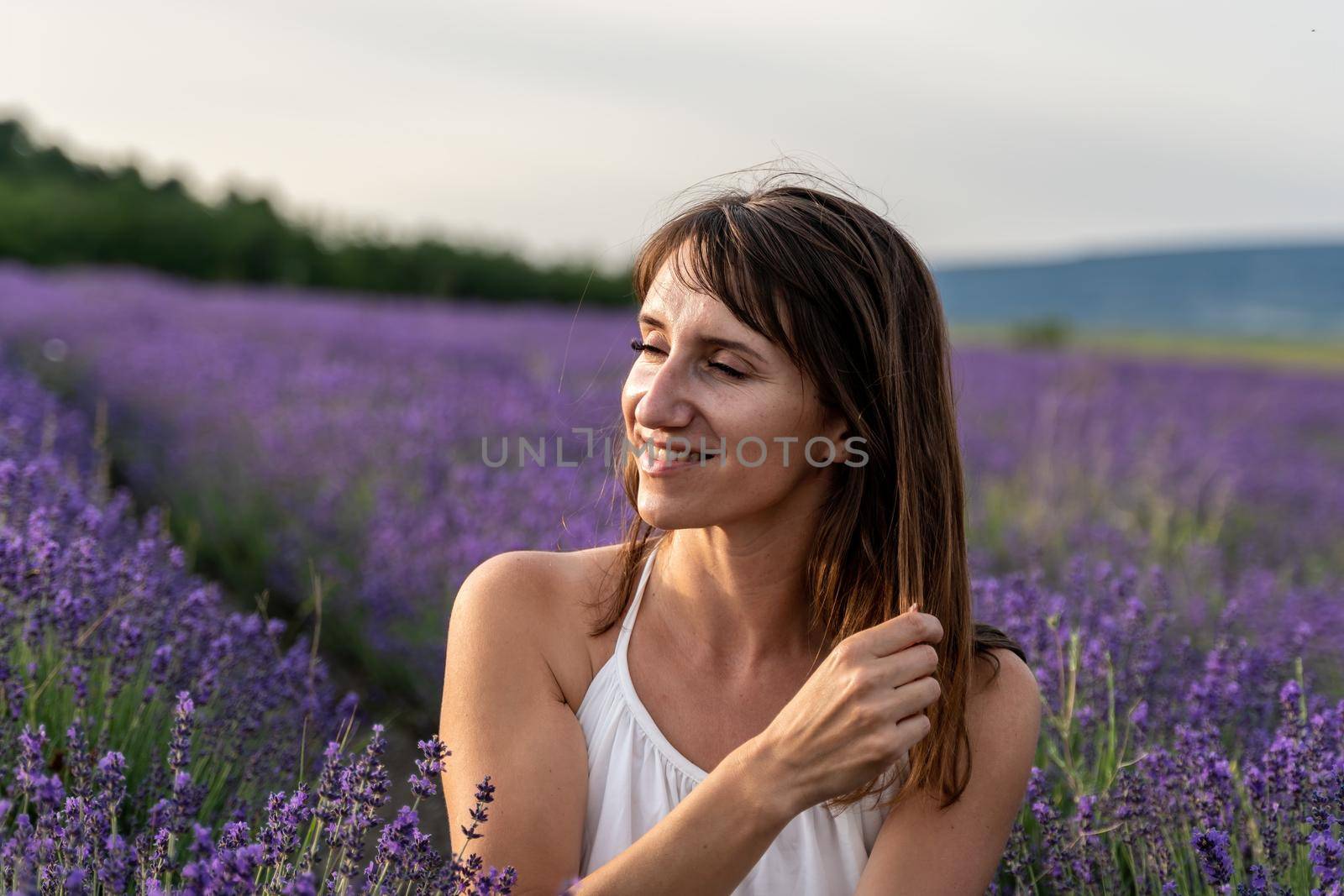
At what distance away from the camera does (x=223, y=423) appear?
5.43m

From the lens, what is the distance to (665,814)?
1801 millimetres

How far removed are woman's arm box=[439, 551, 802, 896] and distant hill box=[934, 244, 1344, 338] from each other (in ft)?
347

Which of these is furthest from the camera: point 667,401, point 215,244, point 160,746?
point 215,244

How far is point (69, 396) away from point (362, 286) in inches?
504

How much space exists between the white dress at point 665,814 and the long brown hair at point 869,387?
0.06 meters

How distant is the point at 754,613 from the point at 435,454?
9.47 ft

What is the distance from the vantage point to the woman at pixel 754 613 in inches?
65.9

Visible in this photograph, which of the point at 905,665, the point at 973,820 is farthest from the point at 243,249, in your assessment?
the point at 905,665

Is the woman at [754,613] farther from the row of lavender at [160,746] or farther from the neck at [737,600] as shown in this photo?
the row of lavender at [160,746]

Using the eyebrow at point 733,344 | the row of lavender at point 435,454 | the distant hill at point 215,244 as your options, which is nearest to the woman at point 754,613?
the eyebrow at point 733,344

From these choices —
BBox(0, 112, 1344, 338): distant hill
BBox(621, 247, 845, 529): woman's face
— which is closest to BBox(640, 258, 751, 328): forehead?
BBox(621, 247, 845, 529): woman's face

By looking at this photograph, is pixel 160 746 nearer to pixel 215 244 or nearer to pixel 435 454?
pixel 435 454

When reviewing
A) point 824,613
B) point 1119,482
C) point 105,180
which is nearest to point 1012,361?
point 1119,482

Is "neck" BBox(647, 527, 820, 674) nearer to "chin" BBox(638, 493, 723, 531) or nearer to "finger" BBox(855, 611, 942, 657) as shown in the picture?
"chin" BBox(638, 493, 723, 531)
